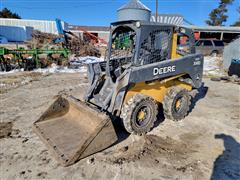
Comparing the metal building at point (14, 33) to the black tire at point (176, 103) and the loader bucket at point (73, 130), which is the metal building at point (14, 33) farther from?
the black tire at point (176, 103)

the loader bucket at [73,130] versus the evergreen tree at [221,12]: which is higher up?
the evergreen tree at [221,12]

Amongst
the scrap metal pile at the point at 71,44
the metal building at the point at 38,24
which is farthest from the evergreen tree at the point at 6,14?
the scrap metal pile at the point at 71,44

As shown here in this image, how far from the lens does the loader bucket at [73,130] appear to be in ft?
9.93

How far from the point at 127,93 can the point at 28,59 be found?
9925 millimetres

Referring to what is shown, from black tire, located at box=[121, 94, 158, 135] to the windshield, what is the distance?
1.08m

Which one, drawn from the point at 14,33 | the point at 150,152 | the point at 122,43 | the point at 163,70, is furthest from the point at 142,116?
the point at 14,33

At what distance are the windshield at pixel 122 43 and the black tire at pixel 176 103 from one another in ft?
4.00

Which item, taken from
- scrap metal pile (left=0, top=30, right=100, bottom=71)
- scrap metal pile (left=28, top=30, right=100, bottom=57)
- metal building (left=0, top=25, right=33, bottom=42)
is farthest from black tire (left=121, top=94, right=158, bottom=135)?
metal building (left=0, top=25, right=33, bottom=42)

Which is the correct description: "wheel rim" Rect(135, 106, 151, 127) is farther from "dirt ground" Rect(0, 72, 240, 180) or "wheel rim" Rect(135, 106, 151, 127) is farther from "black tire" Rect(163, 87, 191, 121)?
"black tire" Rect(163, 87, 191, 121)

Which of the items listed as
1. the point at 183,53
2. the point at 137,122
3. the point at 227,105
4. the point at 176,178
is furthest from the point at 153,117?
the point at 227,105

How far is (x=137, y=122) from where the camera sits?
392 centimetres

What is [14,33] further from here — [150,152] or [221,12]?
[221,12]

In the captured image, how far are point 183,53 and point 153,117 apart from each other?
1805mm

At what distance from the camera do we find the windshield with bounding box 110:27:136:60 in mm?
4323
